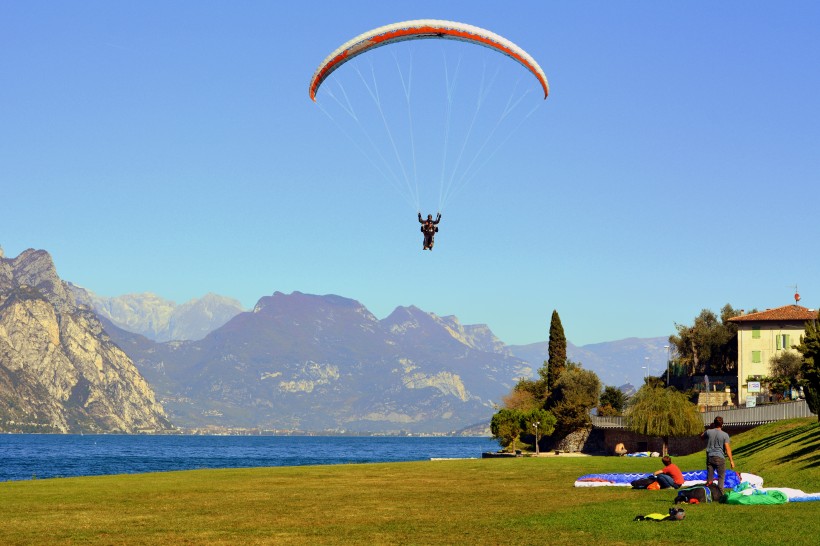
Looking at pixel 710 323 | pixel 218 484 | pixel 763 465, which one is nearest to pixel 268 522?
pixel 218 484

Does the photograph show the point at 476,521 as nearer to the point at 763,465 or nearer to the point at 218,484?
the point at 218,484

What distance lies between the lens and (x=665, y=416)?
254 feet

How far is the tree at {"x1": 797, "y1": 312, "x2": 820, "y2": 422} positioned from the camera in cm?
4622

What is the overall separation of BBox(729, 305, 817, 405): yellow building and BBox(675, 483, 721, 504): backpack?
85569mm

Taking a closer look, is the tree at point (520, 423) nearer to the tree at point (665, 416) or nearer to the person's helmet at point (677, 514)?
the tree at point (665, 416)

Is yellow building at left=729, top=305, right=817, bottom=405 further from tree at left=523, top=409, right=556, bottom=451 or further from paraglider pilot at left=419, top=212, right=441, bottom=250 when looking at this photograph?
paraglider pilot at left=419, top=212, right=441, bottom=250

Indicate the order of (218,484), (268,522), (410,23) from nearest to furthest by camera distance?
(268,522), (218,484), (410,23)

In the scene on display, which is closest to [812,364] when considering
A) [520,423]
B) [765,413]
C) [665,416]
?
[765,413]

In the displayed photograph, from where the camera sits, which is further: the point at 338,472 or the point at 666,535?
the point at 338,472

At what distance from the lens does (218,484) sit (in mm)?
42938

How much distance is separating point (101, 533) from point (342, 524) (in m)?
5.62

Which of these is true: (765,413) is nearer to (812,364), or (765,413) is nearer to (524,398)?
(812,364)

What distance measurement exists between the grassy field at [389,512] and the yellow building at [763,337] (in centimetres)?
6760

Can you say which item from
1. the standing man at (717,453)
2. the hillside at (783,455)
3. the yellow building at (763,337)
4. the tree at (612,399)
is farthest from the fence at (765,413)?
the standing man at (717,453)
